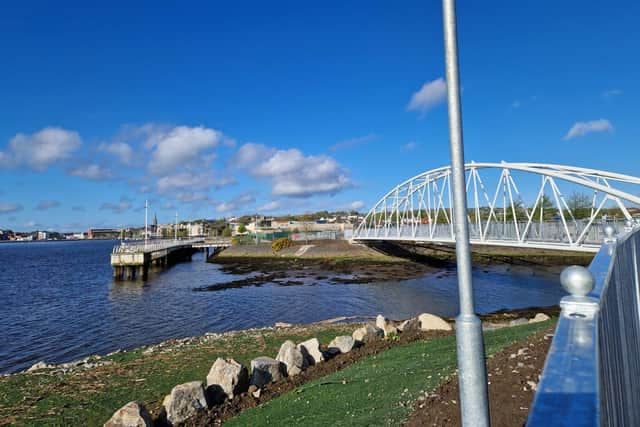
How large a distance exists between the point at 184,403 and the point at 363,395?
142 inches

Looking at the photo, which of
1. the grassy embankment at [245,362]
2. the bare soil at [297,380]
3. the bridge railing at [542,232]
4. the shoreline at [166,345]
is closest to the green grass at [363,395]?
the grassy embankment at [245,362]

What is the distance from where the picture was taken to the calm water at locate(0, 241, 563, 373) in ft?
61.0

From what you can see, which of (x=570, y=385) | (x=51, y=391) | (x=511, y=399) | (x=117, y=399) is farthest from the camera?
(x=51, y=391)

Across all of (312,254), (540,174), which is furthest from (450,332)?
(312,254)

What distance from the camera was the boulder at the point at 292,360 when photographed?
9961 millimetres

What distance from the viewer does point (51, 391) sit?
988cm

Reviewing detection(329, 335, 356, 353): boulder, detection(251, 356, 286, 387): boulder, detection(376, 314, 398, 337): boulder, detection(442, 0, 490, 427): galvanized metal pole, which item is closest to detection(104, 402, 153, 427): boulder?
detection(251, 356, 286, 387): boulder

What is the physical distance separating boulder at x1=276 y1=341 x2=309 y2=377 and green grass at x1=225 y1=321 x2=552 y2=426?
3.44 ft

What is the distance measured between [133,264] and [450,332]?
42.2 metres

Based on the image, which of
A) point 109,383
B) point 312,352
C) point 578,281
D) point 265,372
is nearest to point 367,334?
point 312,352

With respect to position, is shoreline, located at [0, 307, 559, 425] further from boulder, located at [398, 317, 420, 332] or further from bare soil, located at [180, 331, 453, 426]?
boulder, located at [398, 317, 420, 332]

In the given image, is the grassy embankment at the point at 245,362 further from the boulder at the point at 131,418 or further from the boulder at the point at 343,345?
the boulder at the point at 131,418

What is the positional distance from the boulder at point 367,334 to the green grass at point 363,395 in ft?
8.65

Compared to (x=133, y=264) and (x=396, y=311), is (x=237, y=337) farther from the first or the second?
(x=133, y=264)
